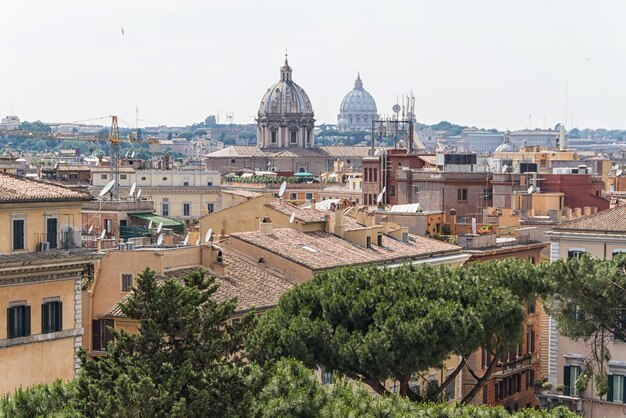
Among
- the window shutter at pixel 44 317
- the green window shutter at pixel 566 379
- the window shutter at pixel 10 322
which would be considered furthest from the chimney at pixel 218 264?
the green window shutter at pixel 566 379

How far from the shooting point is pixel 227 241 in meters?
49.3

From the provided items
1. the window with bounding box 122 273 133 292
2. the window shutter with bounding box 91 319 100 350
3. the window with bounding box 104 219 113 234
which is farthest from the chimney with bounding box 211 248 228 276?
the window with bounding box 104 219 113 234

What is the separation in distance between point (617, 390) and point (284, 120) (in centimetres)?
14772

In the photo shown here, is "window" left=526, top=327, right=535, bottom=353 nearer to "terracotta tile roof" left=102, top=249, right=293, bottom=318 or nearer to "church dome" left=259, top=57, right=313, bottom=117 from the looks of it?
"terracotta tile roof" left=102, top=249, right=293, bottom=318

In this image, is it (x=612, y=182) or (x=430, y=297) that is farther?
(x=612, y=182)

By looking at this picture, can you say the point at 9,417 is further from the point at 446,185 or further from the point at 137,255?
the point at 446,185

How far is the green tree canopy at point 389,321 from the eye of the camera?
40094mm

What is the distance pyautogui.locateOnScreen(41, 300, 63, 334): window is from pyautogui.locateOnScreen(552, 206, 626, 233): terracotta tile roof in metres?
17.1

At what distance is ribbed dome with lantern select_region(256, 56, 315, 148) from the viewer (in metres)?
195

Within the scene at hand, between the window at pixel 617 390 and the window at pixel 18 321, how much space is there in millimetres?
17655

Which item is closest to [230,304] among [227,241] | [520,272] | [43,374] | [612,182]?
[43,374]

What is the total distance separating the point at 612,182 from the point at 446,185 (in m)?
25.2

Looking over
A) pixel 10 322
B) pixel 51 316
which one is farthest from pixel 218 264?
pixel 10 322

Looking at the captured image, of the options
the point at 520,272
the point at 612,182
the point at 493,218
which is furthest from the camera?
the point at 612,182
